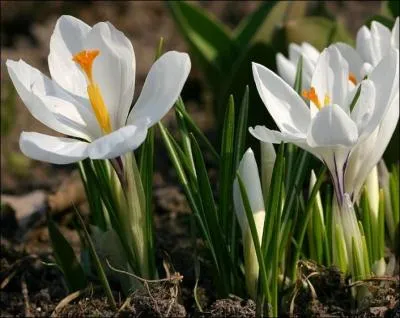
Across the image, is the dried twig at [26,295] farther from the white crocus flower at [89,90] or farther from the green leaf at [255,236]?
the green leaf at [255,236]

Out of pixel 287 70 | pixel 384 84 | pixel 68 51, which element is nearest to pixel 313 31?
pixel 287 70

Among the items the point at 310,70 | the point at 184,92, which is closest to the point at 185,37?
the point at 184,92

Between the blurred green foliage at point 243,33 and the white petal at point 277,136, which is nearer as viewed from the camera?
the white petal at point 277,136

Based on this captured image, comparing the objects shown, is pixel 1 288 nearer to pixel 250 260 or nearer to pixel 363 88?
pixel 250 260

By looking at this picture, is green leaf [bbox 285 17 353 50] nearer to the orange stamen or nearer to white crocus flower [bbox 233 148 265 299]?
white crocus flower [bbox 233 148 265 299]

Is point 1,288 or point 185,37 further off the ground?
point 185,37

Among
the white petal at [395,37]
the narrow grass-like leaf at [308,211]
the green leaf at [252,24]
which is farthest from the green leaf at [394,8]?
the narrow grass-like leaf at [308,211]
